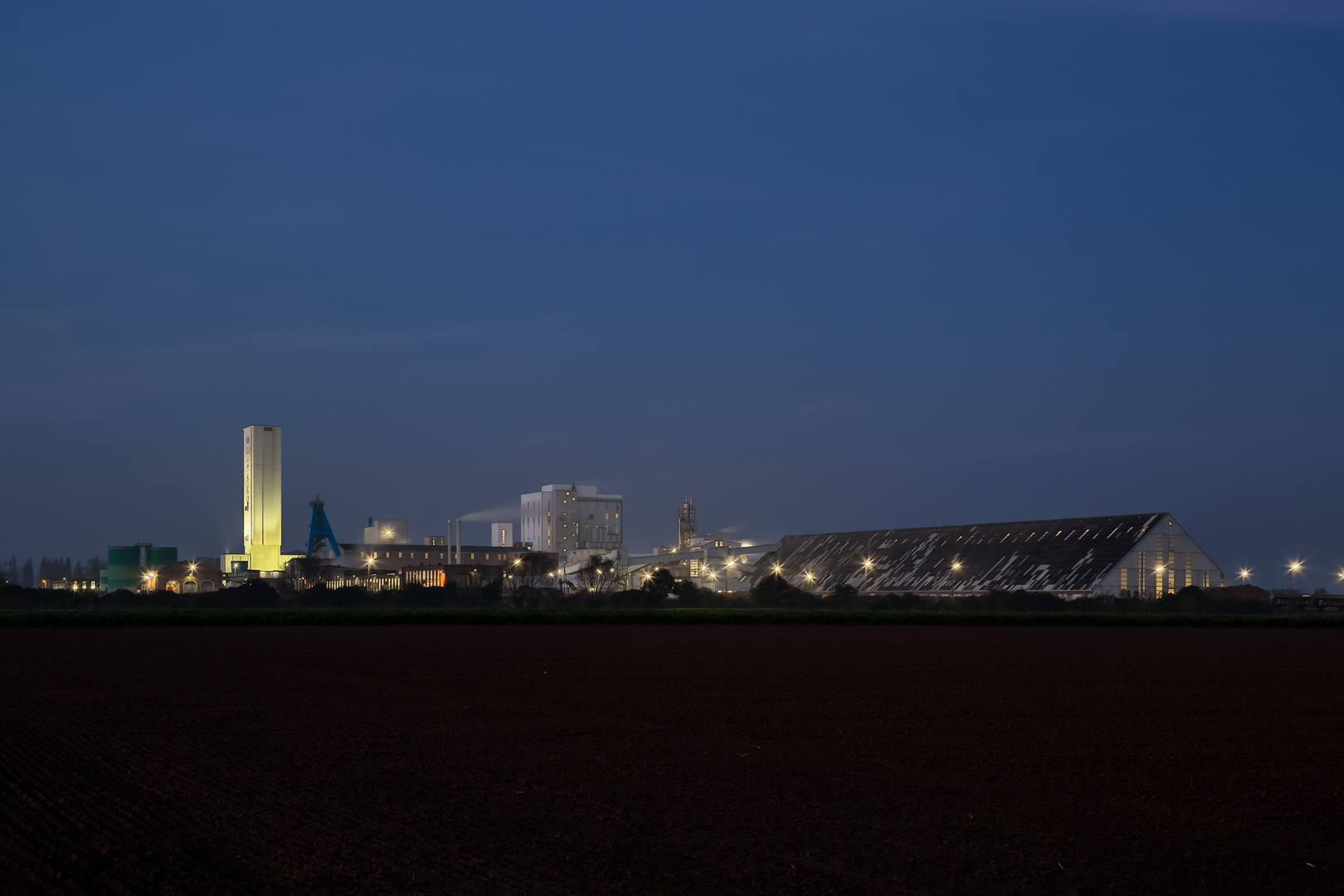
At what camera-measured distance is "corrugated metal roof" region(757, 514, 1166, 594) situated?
6397cm

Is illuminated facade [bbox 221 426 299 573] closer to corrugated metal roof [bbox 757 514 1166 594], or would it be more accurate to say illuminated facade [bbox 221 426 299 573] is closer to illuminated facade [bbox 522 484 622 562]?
A: illuminated facade [bbox 522 484 622 562]

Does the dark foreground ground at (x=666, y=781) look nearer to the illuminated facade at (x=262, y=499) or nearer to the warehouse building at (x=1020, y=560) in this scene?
the warehouse building at (x=1020, y=560)

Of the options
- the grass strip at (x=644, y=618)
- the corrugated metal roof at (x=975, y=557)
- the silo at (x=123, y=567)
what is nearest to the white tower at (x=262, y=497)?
Result: the silo at (x=123, y=567)

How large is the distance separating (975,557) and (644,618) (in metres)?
31.1

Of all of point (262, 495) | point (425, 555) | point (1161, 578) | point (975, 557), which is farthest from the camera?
point (425, 555)

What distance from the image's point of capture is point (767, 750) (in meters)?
14.8

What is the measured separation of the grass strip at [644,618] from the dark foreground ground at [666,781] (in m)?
20.3

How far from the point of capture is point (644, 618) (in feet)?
163

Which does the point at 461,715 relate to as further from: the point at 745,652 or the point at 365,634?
the point at 365,634

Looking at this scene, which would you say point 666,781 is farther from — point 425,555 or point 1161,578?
point 425,555

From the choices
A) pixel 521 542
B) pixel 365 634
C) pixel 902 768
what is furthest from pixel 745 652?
pixel 521 542

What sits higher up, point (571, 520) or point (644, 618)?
point (571, 520)

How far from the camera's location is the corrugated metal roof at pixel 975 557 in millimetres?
63969

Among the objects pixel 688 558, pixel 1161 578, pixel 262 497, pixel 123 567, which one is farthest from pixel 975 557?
pixel 123 567
